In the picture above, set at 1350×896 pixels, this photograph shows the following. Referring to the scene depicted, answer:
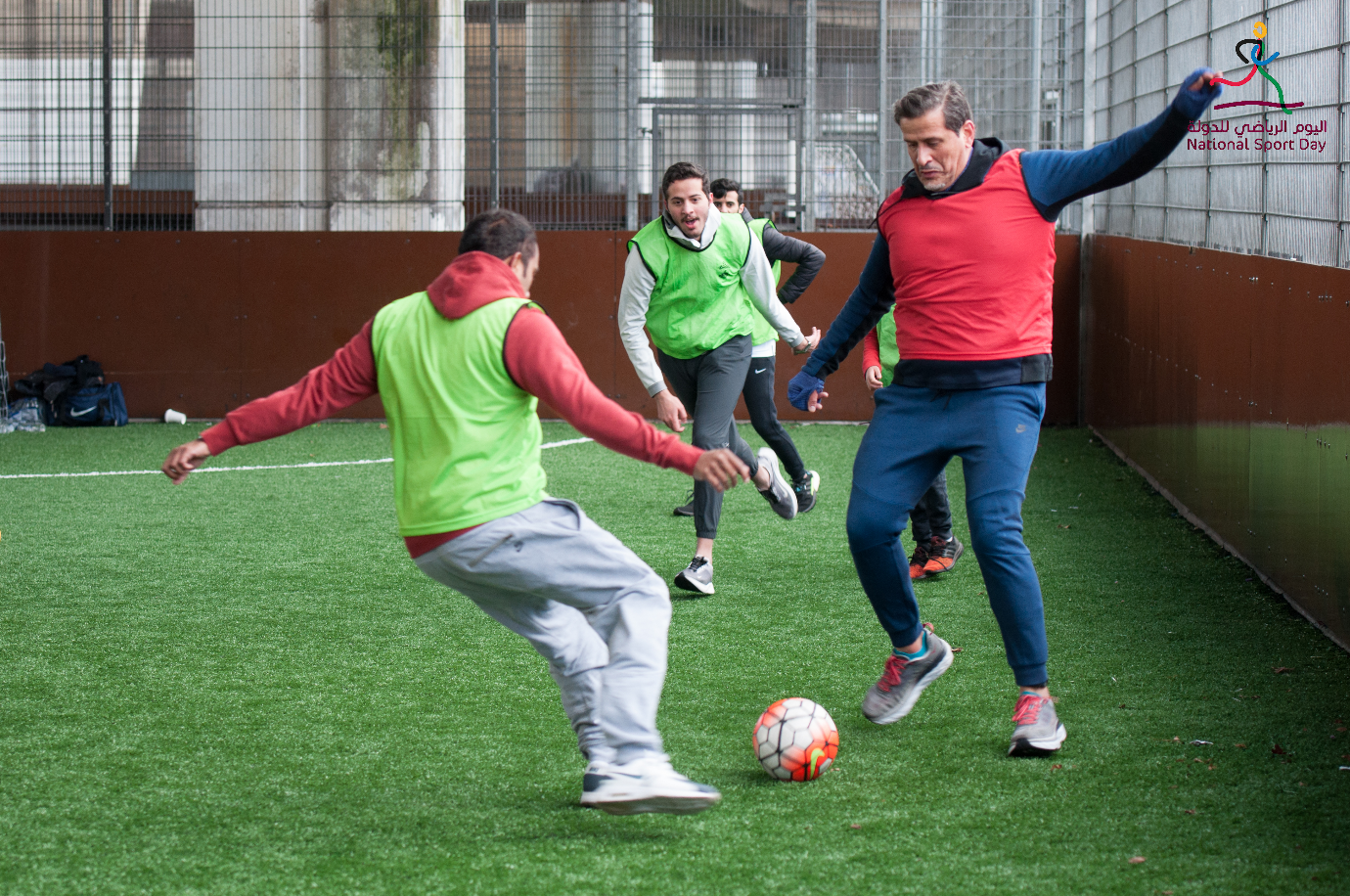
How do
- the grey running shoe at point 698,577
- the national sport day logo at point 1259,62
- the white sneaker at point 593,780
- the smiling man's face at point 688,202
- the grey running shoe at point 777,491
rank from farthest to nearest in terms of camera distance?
the grey running shoe at point 777,491 → the national sport day logo at point 1259,62 → the grey running shoe at point 698,577 → the smiling man's face at point 688,202 → the white sneaker at point 593,780

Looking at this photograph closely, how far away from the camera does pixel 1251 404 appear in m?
6.61

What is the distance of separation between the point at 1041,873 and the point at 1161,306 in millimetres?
6355

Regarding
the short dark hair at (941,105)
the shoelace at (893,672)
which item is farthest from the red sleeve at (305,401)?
the shoelace at (893,672)

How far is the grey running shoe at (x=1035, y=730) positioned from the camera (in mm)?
4074

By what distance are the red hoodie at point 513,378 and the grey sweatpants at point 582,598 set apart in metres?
0.12

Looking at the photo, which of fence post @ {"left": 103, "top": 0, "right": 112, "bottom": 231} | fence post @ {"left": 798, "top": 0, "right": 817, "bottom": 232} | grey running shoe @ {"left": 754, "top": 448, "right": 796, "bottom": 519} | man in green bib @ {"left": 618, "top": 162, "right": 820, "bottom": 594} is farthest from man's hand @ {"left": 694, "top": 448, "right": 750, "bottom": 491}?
fence post @ {"left": 103, "top": 0, "right": 112, "bottom": 231}

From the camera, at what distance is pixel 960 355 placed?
4145mm

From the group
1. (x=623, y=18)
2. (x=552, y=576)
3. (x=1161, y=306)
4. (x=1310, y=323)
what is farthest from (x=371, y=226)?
(x=552, y=576)

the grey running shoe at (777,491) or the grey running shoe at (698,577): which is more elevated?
the grey running shoe at (777,491)

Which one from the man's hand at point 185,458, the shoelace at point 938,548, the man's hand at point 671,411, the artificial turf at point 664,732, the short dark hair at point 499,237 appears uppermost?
the short dark hair at point 499,237

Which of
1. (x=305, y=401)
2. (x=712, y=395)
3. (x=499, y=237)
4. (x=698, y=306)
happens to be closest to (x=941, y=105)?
(x=499, y=237)

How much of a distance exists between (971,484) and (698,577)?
237cm

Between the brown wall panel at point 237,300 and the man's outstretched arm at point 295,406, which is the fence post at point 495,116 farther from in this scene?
the man's outstretched arm at point 295,406

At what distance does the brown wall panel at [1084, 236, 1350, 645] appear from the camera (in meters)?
5.36
